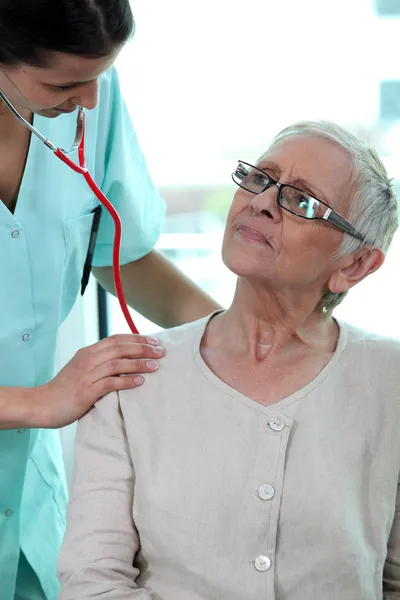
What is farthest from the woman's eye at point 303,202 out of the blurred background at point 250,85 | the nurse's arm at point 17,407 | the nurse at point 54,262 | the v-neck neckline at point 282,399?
the blurred background at point 250,85

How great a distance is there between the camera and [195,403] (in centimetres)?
138

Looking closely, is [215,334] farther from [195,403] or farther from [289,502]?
[289,502]

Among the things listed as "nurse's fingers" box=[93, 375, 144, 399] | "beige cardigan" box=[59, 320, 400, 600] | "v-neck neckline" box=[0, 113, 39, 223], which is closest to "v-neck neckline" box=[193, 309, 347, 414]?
"beige cardigan" box=[59, 320, 400, 600]

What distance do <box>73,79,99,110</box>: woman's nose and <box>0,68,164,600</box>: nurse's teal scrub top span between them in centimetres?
27

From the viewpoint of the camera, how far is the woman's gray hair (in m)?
1.44

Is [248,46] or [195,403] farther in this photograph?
[248,46]

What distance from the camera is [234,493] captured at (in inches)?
51.4

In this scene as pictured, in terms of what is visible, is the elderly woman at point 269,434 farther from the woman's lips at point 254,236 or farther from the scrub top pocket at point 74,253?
the scrub top pocket at point 74,253

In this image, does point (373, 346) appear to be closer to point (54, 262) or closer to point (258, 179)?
point (258, 179)

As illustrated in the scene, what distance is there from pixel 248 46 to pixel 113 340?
1.25m

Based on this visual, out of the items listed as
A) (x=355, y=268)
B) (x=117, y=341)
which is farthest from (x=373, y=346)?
(x=117, y=341)

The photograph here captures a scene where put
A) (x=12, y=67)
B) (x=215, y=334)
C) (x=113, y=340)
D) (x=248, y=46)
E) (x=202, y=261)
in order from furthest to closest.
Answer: (x=202, y=261)
(x=248, y=46)
(x=215, y=334)
(x=113, y=340)
(x=12, y=67)

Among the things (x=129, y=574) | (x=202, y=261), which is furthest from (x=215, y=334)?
(x=202, y=261)

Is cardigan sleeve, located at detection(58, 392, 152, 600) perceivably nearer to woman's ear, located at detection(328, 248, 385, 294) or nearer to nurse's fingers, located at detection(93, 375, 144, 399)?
nurse's fingers, located at detection(93, 375, 144, 399)
